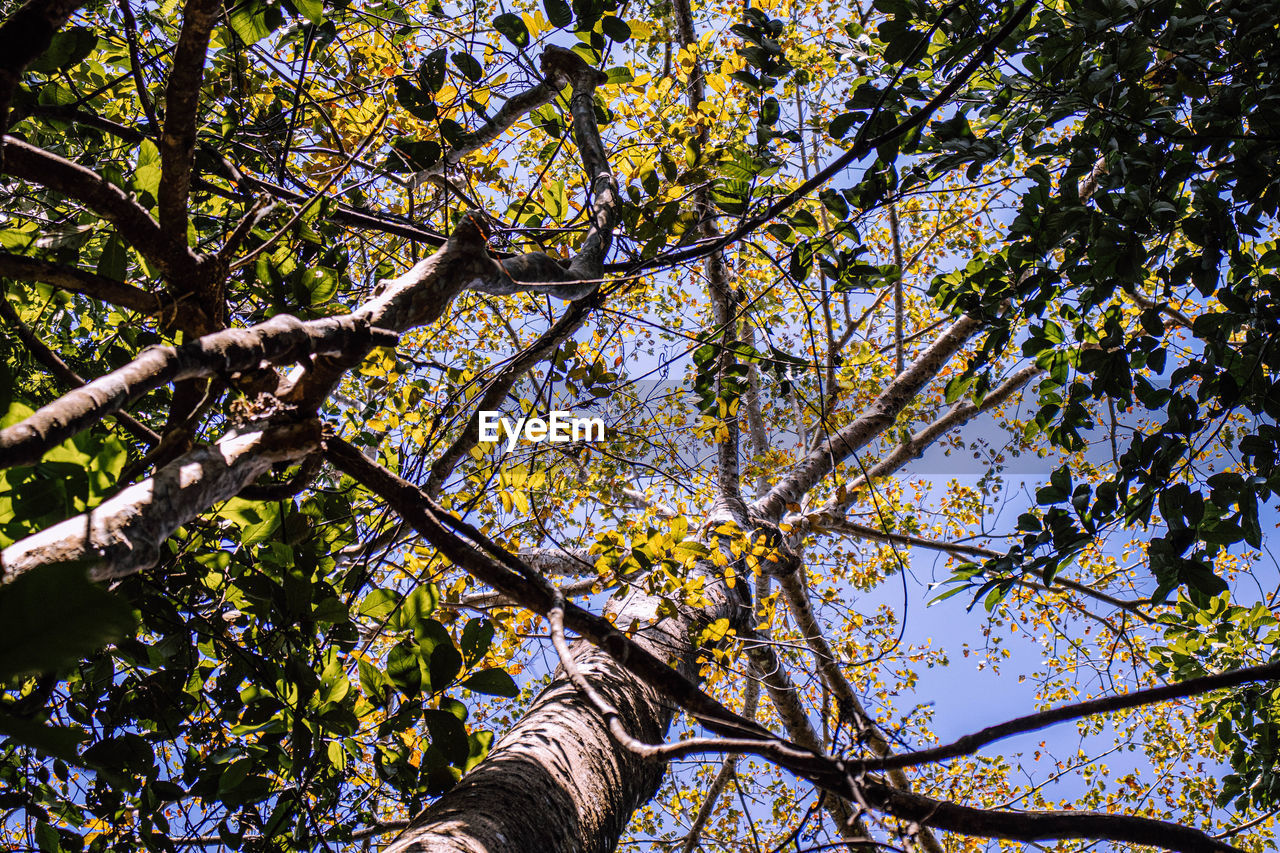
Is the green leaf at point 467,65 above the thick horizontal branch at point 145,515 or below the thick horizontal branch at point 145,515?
above

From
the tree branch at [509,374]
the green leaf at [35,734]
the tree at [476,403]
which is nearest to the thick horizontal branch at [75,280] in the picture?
the tree at [476,403]

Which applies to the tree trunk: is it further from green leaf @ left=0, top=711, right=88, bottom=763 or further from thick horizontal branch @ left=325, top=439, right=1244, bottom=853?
green leaf @ left=0, top=711, right=88, bottom=763

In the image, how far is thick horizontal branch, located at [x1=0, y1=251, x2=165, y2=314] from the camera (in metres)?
1.15

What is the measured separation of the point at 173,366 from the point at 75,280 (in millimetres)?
581

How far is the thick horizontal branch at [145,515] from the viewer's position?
2.39ft

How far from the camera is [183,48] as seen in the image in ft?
3.67

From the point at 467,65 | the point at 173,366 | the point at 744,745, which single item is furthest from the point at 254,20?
the point at 744,745

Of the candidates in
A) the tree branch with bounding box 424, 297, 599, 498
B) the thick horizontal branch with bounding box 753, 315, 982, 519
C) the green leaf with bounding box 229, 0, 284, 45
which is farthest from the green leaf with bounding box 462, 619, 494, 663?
the thick horizontal branch with bounding box 753, 315, 982, 519

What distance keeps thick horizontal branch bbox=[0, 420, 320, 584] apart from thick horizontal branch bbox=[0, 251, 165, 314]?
17.1 inches

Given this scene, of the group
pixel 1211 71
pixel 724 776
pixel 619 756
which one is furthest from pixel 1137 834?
pixel 724 776

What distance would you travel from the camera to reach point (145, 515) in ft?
2.75

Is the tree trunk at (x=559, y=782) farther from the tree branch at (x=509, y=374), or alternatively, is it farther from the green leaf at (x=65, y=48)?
the green leaf at (x=65, y=48)

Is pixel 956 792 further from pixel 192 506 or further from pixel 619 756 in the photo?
pixel 192 506

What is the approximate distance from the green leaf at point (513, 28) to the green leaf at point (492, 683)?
168 cm
